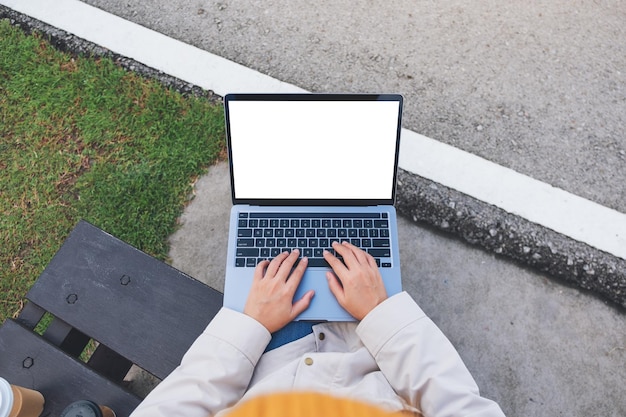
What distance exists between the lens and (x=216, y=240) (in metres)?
2.34

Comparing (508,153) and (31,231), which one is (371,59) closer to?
(508,153)

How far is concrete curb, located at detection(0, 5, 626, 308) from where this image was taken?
2182 millimetres

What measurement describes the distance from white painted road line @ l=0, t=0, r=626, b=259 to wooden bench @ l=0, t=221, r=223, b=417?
131cm

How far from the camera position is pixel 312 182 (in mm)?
1685

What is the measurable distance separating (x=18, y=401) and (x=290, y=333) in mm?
785

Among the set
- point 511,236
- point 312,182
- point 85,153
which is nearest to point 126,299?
point 312,182

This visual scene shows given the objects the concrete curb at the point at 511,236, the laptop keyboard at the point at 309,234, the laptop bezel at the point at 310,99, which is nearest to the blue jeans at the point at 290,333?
the laptop keyboard at the point at 309,234

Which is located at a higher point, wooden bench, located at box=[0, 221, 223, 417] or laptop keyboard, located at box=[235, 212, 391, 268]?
laptop keyboard, located at box=[235, 212, 391, 268]

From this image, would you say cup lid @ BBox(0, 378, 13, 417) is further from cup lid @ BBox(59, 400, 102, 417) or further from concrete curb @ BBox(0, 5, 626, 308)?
concrete curb @ BBox(0, 5, 626, 308)

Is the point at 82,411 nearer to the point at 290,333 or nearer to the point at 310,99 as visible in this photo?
the point at 290,333

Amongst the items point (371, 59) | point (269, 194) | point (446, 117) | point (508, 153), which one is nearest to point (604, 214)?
point (508, 153)

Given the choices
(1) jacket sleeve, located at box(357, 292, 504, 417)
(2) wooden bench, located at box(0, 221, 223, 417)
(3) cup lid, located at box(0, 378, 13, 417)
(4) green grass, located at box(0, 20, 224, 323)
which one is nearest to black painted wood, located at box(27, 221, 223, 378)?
(2) wooden bench, located at box(0, 221, 223, 417)

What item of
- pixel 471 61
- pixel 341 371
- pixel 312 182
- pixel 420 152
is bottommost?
pixel 341 371

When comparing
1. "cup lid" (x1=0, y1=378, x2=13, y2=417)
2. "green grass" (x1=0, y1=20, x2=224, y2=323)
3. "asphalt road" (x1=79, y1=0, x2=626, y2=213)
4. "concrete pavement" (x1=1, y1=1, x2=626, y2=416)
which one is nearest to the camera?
"cup lid" (x1=0, y1=378, x2=13, y2=417)
